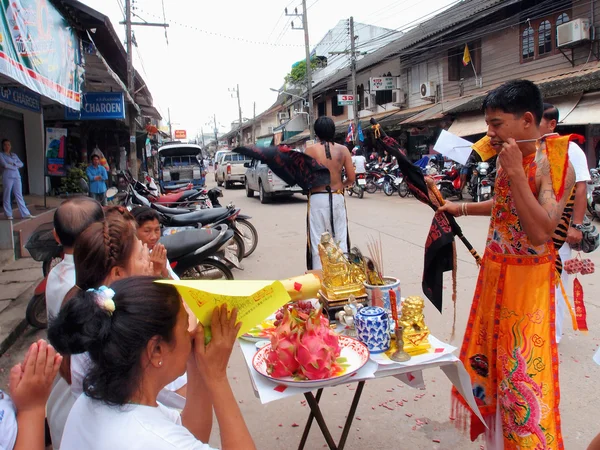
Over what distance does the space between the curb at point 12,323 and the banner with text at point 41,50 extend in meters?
2.26

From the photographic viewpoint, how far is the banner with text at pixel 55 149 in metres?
9.82

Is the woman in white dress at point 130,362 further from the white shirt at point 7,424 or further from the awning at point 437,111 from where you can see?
the awning at point 437,111

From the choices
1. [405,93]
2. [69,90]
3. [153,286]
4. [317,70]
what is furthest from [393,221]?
[317,70]

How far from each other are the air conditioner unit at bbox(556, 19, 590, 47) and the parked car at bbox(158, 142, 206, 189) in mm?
12159

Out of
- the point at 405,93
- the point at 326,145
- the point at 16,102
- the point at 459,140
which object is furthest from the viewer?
the point at 405,93

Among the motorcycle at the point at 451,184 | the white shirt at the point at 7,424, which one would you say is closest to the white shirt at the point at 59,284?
the white shirt at the point at 7,424

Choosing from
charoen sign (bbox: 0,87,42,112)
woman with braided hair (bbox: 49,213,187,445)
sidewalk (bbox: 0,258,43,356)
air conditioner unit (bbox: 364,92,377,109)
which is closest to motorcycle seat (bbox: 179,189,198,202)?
sidewalk (bbox: 0,258,43,356)

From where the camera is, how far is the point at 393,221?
32.4 ft

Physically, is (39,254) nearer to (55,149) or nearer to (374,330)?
(374,330)

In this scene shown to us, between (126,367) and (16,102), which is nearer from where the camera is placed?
(126,367)

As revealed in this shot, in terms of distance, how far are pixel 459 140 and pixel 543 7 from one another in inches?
A: 486

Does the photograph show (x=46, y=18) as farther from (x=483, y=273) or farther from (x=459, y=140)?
(x=483, y=273)

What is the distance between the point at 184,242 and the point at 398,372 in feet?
11.4

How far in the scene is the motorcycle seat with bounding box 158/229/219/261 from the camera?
4895mm
